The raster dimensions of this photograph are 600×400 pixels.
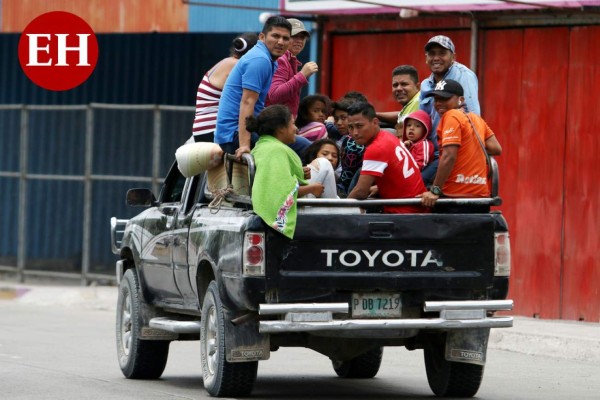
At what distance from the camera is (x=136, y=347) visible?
12203mm

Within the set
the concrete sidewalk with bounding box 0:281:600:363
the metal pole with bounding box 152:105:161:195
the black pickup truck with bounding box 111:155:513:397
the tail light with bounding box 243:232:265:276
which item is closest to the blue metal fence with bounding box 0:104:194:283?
the metal pole with bounding box 152:105:161:195

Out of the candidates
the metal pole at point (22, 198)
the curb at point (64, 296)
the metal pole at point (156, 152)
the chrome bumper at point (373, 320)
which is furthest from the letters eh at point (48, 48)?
the chrome bumper at point (373, 320)

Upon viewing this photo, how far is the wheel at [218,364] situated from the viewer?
1032 centimetres

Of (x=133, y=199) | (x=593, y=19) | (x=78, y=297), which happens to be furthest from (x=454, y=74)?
(x=78, y=297)

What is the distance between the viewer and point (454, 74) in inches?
459

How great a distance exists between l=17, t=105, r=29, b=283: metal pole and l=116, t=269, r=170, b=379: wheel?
32.0ft

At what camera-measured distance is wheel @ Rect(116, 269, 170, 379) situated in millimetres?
12227

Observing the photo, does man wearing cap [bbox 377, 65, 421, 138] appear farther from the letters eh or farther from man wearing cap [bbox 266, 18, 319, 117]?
the letters eh

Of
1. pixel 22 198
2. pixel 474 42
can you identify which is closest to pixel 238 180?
pixel 474 42

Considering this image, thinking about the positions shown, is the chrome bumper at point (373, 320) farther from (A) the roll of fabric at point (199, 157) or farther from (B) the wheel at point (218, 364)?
(A) the roll of fabric at point (199, 157)

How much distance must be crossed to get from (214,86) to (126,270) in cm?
196

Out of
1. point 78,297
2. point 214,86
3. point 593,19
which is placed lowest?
point 78,297

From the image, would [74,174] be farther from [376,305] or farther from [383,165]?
[376,305]

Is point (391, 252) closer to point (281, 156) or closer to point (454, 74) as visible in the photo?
point (281, 156)
